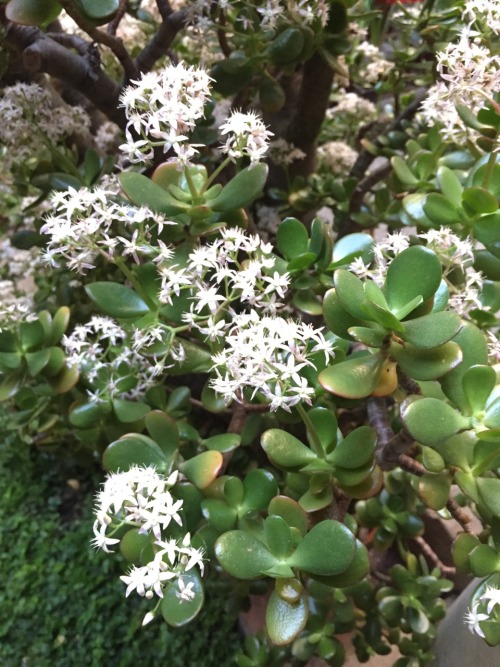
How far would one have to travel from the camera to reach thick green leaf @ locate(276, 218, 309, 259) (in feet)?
2.20

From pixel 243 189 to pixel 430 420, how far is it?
1.07 feet

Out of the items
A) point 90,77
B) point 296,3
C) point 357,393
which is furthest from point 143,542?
point 296,3

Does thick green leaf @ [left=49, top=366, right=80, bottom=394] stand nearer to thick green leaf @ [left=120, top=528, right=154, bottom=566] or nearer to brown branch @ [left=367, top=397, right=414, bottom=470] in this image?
thick green leaf @ [left=120, top=528, right=154, bottom=566]

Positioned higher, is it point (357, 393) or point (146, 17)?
point (146, 17)

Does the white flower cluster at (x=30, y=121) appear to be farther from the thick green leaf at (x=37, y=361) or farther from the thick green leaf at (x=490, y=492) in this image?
the thick green leaf at (x=490, y=492)

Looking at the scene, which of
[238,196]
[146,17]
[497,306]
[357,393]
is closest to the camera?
[357,393]

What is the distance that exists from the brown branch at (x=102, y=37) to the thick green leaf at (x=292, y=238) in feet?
1.01

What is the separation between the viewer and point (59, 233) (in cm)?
58

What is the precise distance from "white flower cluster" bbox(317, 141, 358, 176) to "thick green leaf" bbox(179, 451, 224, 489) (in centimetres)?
95

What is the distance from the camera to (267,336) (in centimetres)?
54

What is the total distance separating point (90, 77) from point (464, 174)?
60cm

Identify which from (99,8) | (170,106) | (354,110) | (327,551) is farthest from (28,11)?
(354,110)

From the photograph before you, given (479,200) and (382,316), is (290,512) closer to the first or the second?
(382,316)

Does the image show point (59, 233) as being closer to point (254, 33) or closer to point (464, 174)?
point (254, 33)
